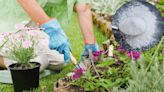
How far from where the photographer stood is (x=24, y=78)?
3.40 m

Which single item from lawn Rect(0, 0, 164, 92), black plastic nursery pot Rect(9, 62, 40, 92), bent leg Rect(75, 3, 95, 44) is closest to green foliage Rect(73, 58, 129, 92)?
lawn Rect(0, 0, 164, 92)

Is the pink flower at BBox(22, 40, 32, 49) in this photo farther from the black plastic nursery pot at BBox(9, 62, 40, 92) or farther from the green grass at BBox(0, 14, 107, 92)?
the green grass at BBox(0, 14, 107, 92)

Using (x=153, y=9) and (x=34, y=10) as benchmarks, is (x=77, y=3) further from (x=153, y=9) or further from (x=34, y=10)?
(x=153, y=9)

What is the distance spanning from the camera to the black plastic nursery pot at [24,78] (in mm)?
3385

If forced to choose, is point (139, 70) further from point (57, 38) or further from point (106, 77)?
point (57, 38)

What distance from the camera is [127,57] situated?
328cm

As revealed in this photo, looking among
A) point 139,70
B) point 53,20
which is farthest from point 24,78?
point 139,70

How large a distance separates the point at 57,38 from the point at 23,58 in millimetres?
544

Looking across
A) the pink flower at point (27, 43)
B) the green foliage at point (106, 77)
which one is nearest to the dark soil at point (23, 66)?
the pink flower at point (27, 43)

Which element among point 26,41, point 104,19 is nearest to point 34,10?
point 26,41

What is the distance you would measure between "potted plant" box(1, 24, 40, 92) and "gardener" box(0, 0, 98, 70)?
30 cm

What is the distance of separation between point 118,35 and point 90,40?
0.92 m

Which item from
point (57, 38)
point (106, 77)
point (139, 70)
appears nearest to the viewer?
point (139, 70)

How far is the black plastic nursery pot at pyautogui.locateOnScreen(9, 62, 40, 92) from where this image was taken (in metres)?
3.38
